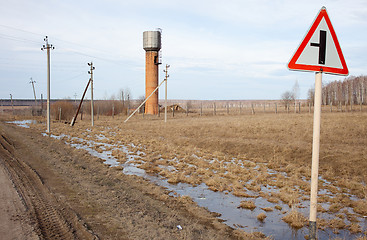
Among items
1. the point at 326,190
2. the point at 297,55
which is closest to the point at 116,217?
the point at 297,55

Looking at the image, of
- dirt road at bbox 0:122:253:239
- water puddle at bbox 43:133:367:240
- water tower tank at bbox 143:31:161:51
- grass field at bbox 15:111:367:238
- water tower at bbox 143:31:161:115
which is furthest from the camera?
water tower tank at bbox 143:31:161:51

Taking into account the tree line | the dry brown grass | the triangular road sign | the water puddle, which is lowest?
the water puddle

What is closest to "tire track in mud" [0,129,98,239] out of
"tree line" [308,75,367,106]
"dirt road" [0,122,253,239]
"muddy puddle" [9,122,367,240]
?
"dirt road" [0,122,253,239]

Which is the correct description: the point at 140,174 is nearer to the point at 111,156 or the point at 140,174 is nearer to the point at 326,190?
the point at 111,156

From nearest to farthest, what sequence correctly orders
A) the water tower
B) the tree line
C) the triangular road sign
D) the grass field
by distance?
the triangular road sign
the grass field
the water tower
the tree line

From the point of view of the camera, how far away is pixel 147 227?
17.7 ft

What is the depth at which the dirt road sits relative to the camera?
202 inches

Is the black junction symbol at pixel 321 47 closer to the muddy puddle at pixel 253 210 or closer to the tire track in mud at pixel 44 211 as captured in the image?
the muddy puddle at pixel 253 210

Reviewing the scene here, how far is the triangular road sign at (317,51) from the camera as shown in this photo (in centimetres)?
379

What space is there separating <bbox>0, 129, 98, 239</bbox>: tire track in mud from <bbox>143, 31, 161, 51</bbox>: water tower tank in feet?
138

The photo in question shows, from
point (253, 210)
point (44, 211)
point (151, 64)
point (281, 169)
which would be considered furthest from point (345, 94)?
point (44, 211)

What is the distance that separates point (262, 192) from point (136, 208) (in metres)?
4.03

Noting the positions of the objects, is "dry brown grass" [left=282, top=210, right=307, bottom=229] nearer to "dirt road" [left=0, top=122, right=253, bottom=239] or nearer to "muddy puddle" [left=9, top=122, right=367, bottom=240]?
"muddy puddle" [left=9, top=122, right=367, bottom=240]

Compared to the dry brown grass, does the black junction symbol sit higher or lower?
higher
